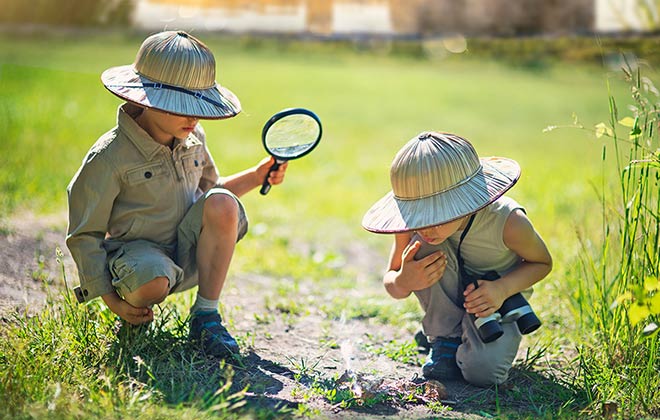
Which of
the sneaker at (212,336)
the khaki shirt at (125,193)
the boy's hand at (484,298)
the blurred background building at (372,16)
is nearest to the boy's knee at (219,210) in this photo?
the khaki shirt at (125,193)

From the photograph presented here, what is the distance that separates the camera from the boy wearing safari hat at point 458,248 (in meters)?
3.15

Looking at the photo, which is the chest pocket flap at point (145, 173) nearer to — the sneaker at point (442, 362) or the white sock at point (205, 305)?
the white sock at point (205, 305)

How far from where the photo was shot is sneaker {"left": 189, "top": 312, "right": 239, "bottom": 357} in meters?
3.40

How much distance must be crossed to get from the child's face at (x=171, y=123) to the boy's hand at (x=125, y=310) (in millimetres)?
727

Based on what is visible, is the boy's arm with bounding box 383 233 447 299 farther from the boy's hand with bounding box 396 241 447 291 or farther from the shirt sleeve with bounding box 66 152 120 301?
the shirt sleeve with bounding box 66 152 120 301

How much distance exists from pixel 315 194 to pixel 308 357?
4.18 m

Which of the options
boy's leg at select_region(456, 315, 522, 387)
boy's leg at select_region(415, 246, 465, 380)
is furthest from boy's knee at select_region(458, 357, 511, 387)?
boy's leg at select_region(415, 246, 465, 380)

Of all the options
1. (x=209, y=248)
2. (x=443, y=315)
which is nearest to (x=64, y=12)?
(x=209, y=248)

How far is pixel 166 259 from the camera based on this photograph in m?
3.41

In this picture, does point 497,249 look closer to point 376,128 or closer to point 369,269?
point 369,269

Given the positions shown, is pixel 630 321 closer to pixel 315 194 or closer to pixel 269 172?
pixel 269 172

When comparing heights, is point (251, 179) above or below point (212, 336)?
above

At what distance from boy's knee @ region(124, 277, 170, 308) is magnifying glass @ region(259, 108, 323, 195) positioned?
0.77 meters

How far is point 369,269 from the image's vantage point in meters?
5.71
